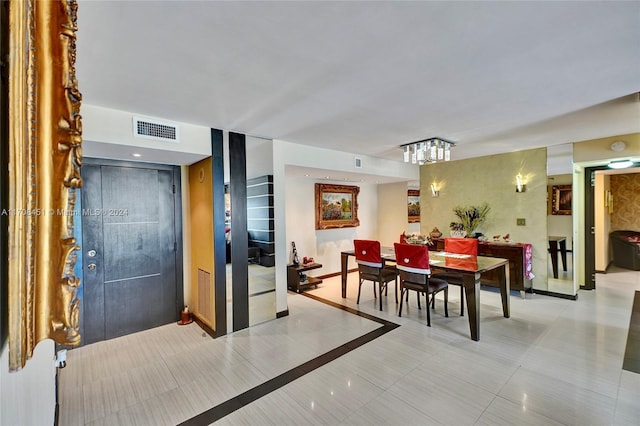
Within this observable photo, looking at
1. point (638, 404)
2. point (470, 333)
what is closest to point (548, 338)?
point (470, 333)

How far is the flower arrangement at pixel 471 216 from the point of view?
536 centimetres

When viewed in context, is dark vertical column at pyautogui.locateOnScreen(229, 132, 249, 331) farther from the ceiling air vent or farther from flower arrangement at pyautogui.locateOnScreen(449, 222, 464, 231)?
flower arrangement at pyautogui.locateOnScreen(449, 222, 464, 231)

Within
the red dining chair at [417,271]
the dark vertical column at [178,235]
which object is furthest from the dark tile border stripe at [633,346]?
the dark vertical column at [178,235]

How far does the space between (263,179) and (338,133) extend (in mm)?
1204

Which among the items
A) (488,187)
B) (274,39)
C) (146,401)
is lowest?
(146,401)

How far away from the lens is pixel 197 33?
159cm

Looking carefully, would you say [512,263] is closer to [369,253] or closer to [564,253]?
[564,253]

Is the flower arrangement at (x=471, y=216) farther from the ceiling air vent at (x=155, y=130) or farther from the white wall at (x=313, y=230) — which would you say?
the ceiling air vent at (x=155, y=130)

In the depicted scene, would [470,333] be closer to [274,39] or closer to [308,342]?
[308,342]

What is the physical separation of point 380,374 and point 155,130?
3298mm

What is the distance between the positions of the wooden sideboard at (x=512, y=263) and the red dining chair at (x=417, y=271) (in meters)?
1.64

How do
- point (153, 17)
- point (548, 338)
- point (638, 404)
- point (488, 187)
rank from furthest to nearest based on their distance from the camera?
point (488, 187), point (548, 338), point (638, 404), point (153, 17)

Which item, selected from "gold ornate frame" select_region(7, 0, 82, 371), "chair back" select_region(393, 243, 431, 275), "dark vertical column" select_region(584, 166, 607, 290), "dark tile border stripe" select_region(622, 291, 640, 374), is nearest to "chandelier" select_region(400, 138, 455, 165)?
"chair back" select_region(393, 243, 431, 275)

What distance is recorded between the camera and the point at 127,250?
138 inches
